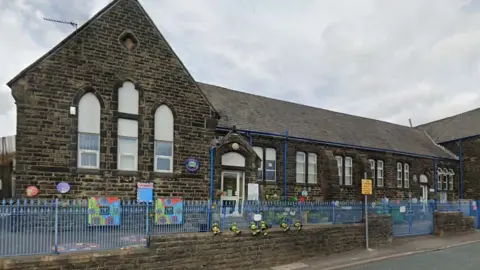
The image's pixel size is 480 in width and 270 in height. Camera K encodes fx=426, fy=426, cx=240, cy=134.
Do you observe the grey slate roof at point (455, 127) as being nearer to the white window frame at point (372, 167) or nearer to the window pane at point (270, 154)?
the white window frame at point (372, 167)

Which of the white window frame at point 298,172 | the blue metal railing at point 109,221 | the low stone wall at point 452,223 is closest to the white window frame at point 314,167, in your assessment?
the white window frame at point 298,172

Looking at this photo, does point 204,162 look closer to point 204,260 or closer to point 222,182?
point 222,182

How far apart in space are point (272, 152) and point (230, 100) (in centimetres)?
399

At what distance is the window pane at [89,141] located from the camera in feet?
45.6

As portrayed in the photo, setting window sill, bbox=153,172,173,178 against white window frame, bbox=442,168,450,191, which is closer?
window sill, bbox=153,172,173,178

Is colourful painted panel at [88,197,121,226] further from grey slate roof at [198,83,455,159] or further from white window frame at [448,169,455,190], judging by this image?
white window frame at [448,169,455,190]

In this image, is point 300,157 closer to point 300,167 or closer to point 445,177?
point 300,167

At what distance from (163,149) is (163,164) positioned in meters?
0.55

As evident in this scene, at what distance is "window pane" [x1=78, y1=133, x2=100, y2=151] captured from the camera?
45.6 feet

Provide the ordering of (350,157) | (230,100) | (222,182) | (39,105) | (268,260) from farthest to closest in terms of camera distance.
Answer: (350,157) → (230,100) → (222,182) → (39,105) → (268,260)

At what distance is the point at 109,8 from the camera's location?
14680mm

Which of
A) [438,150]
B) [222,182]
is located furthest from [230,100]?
[438,150]

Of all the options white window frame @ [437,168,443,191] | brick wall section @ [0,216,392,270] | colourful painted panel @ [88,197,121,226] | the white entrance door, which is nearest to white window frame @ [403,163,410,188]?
white window frame @ [437,168,443,191]

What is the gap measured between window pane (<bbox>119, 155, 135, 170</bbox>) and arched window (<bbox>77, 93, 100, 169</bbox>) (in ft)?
2.76
